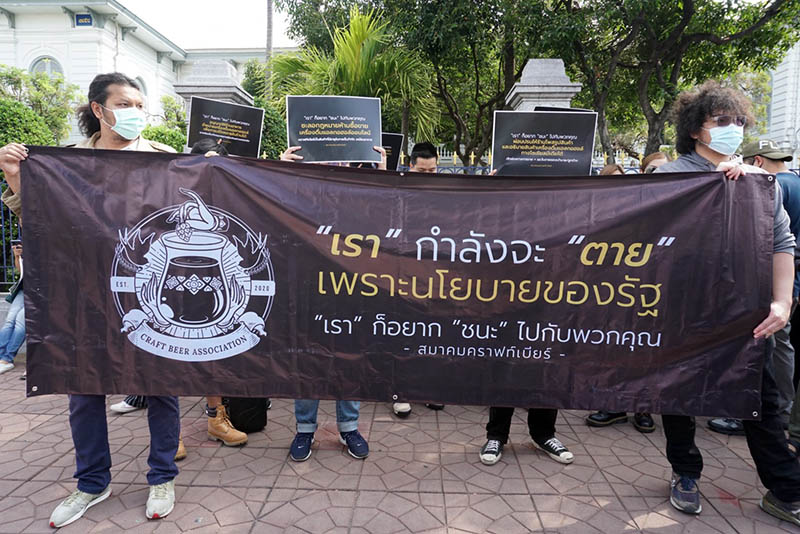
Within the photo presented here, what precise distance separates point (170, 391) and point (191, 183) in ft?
3.59

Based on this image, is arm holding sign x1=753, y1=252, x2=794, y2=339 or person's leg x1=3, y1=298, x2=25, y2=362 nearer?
arm holding sign x1=753, y1=252, x2=794, y2=339

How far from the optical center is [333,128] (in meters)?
3.68

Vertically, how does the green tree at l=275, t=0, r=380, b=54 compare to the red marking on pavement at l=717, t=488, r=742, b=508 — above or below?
above

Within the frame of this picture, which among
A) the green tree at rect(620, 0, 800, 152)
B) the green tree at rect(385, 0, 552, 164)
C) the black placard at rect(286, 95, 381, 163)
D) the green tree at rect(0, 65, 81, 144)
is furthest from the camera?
the green tree at rect(0, 65, 81, 144)

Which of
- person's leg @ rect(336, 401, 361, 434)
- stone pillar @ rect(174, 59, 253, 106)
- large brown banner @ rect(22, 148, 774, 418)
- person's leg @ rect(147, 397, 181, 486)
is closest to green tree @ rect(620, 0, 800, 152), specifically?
stone pillar @ rect(174, 59, 253, 106)

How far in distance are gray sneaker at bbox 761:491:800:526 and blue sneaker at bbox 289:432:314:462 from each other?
261 centimetres

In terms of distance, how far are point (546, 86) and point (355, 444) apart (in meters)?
4.13

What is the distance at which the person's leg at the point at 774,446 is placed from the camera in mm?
2594

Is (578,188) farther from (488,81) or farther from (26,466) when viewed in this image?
(488,81)

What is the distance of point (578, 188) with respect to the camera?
2656mm

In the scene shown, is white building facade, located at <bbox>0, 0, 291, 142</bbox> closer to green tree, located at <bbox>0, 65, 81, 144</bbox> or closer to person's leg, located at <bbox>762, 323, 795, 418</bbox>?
green tree, located at <bbox>0, 65, 81, 144</bbox>

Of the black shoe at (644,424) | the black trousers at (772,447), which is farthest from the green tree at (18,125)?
the black trousers at (772,447)

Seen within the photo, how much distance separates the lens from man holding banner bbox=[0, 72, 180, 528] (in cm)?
261

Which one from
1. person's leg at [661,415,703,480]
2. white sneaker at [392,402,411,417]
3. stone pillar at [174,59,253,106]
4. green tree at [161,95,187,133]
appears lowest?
white sneaker at [392,402,411,417]
